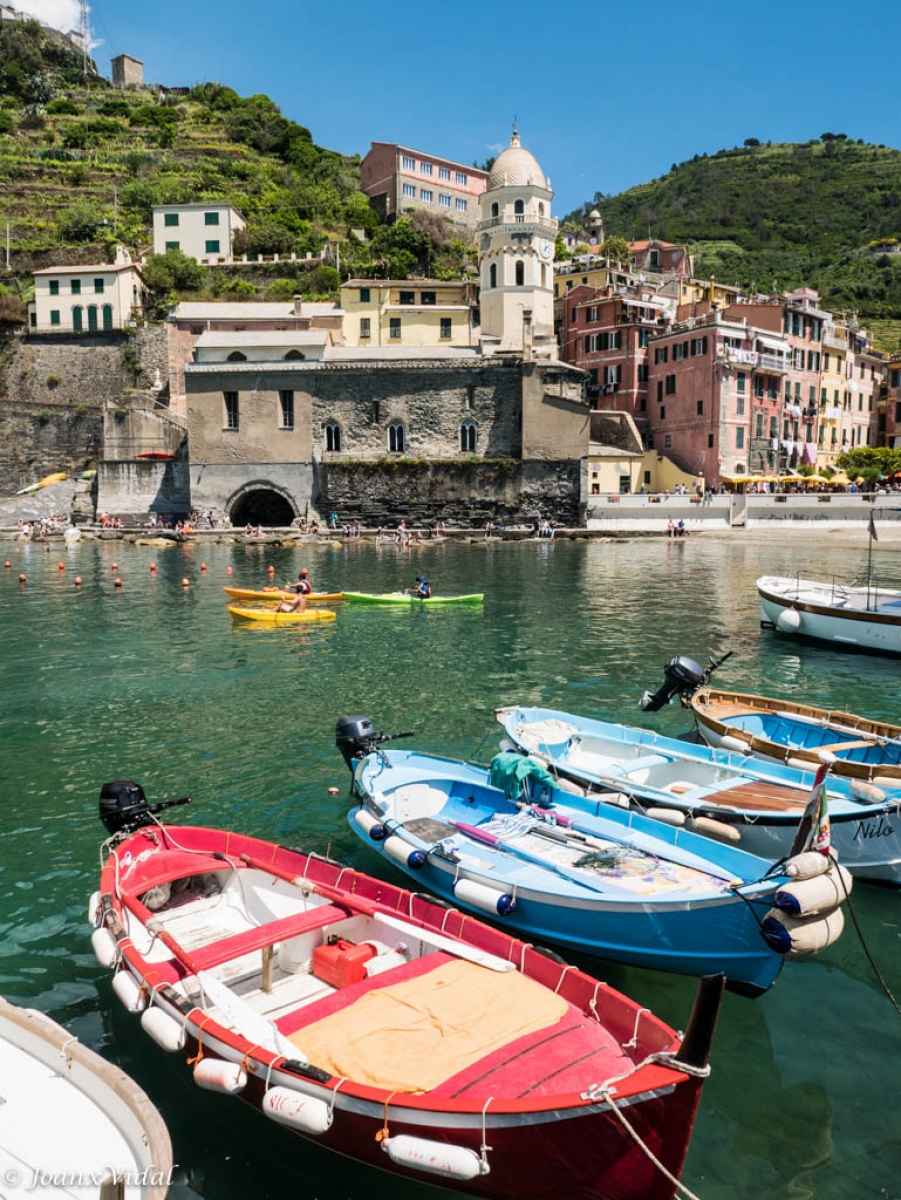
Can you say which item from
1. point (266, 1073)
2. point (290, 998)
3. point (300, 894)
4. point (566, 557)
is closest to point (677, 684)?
point (300, 894)

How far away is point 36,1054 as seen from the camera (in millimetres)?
5809

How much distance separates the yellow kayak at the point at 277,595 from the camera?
96.3 ft

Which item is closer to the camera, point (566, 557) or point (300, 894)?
point (300, 894)

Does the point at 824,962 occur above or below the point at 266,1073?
below

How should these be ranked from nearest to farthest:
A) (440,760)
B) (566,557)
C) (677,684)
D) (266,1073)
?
(266,1073), (440,760), (677,684), (566,557)

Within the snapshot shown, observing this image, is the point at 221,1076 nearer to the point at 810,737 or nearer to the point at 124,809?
the point at 124,809

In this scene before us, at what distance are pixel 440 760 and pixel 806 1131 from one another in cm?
628

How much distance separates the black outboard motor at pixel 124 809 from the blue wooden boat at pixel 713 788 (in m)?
4.99

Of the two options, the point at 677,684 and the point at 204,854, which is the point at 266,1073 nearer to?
the point at 204,854

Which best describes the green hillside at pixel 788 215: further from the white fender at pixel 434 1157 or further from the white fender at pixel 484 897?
the white fender at pixel 434 1157

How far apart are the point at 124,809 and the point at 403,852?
3.07 m

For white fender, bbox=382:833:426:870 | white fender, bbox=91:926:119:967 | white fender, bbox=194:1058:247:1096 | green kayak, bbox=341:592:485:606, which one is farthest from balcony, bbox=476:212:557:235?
white fender, bbox=194:1058:247:1096

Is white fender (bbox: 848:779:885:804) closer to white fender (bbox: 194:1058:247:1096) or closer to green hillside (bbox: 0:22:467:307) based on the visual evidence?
white fender (bbox: 194:1058:247:1096)

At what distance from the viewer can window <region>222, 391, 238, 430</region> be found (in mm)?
57812
